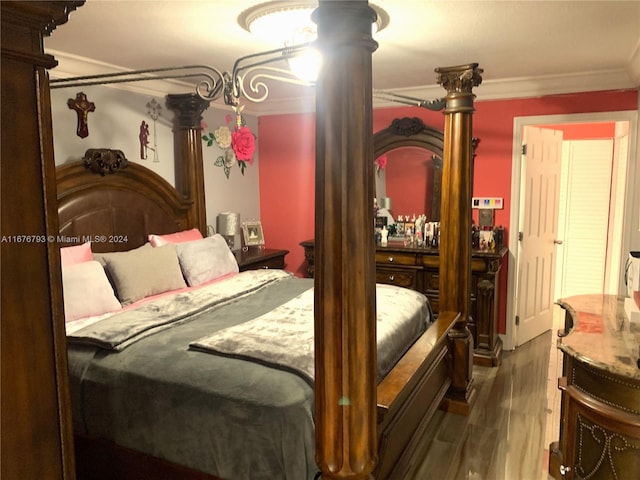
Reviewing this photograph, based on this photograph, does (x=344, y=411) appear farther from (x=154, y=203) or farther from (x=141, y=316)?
(x=154, y=203)

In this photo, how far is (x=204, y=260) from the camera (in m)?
3.61

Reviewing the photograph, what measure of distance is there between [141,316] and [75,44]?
5.56 feet

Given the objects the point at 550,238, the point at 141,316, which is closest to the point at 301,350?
the point at 141,316

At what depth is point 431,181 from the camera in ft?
15.2

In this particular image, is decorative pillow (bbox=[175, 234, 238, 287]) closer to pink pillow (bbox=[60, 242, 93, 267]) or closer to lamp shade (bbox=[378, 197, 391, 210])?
pink pillow (bbox=[60, 242, 93, 267])

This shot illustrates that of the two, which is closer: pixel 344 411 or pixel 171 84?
pixel 344 411

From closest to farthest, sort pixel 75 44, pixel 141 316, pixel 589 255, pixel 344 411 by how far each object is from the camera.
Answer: pixel 344 411, pixel 141 316, pixel 75 44, pixel 589 255

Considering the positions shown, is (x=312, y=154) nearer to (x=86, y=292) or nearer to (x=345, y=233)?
(x=86, y=292)

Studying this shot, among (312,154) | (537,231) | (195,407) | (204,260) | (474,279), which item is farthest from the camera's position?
(312,154)

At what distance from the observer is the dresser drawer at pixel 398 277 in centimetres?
420

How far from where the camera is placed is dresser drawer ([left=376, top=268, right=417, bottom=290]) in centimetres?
420

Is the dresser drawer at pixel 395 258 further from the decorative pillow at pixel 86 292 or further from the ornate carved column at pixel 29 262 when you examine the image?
the ornate carved column at pixel 29 262

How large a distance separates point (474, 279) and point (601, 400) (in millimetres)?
2022

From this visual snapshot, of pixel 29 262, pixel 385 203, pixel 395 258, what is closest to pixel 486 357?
pixel 395 258
